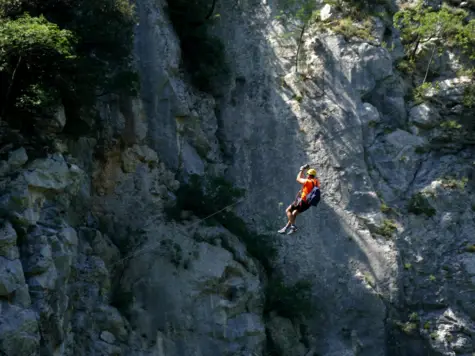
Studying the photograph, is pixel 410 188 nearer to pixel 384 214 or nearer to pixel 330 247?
pixel 384 214

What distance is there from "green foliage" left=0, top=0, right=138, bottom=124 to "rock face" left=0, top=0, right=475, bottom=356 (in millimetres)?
1099

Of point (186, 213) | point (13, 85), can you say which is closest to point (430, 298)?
point (186, 213)

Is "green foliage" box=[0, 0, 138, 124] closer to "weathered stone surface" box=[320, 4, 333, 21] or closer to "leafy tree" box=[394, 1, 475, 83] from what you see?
"weathered stone surface" box=[320, 4, 333, 21]

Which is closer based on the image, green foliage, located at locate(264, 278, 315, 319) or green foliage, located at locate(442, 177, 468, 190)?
green foliage, located at locate(264, 278, 315, 319)

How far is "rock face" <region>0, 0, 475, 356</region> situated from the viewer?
725 inches

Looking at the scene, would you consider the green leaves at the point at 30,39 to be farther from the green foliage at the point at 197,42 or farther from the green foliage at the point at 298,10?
the green foliage at the point at 298,10

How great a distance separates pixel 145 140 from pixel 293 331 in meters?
7.21

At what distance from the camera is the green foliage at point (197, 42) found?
83.5ft

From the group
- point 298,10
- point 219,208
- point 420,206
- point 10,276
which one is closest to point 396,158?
point 420,206

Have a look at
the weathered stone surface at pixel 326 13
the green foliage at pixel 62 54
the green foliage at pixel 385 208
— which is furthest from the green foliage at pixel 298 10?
the green foliage at pixel 62 54

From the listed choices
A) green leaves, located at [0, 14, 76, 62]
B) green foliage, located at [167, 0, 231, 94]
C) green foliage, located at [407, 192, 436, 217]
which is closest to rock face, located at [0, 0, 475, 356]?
green foliage, located at [407, 192, 436, 217]

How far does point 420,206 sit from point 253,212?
5.45 metres

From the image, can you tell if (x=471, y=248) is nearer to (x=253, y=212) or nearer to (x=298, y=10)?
(x=253, y=212)

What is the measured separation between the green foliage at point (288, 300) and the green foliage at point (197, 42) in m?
7.45
